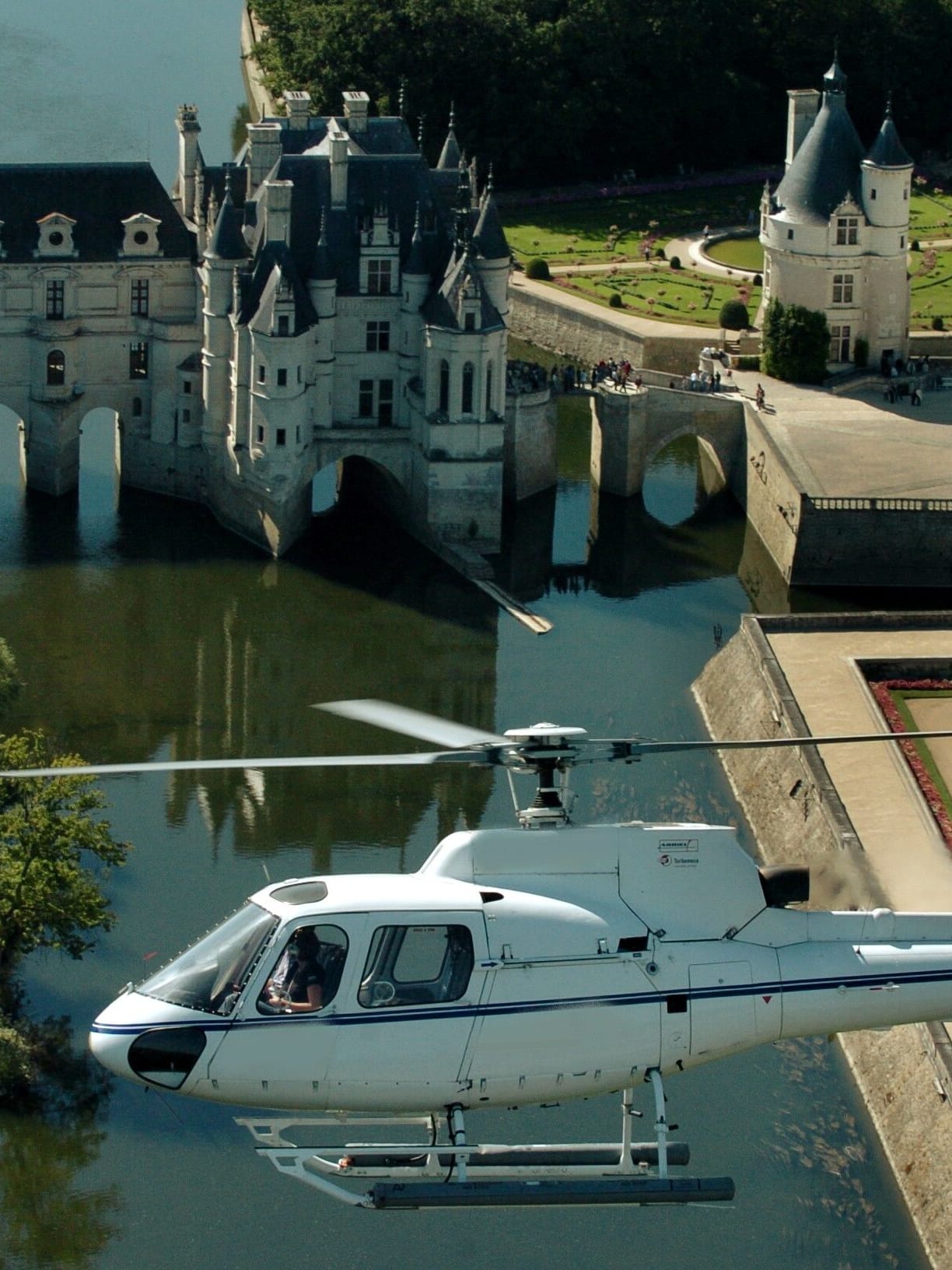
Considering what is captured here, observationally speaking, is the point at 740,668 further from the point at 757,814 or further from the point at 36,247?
the point at 36,247

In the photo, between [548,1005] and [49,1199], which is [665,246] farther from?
[548,1005]

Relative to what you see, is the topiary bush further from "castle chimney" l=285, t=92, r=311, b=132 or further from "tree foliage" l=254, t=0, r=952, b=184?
"tree foliage" l=254, t=0, r=952, b=184

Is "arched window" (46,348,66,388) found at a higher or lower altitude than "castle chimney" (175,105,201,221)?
lower

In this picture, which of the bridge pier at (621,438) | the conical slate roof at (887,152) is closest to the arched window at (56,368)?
the bridge pier at (621,438)

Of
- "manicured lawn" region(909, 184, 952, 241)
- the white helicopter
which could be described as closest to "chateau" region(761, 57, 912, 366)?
"manicured lawn" region(909, 184, 952, 241)

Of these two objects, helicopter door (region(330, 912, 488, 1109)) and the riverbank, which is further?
the riverbank

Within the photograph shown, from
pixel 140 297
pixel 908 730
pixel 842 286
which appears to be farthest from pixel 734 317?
pixel 908 730
